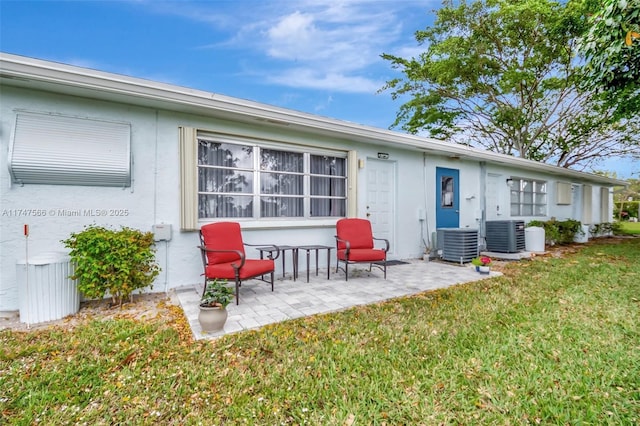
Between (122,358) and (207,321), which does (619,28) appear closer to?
(207,321)

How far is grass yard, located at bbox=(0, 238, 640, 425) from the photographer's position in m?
1.86

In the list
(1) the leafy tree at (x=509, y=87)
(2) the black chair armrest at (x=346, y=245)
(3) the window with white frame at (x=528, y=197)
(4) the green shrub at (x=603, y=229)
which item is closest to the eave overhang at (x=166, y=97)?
(2) the black chair armrest at (x=346, y=245)

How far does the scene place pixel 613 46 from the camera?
4406 millimetres

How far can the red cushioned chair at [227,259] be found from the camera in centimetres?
371

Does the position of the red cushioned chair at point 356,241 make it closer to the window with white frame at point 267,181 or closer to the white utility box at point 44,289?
the window with white frame at point 267,181

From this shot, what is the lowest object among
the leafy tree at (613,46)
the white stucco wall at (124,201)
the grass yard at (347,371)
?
the grass yard at (347,371)

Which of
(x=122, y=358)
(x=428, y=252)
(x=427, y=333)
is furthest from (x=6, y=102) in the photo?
(x=428, y=252)

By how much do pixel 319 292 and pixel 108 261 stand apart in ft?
8.65

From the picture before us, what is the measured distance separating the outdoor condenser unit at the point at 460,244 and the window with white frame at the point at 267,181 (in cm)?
253

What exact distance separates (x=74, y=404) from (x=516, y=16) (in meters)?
15.5

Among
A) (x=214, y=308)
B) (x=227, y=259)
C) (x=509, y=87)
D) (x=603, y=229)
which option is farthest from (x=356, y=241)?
(x=603, y=229)

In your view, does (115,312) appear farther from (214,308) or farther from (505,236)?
(505,236)

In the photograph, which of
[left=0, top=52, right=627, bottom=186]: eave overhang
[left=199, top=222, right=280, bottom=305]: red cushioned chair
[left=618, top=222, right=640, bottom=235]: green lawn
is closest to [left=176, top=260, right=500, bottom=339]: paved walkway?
[left=199, top=222, right=280, bottom=305]: red cushioned chair

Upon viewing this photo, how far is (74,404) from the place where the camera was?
1926 millimetres
